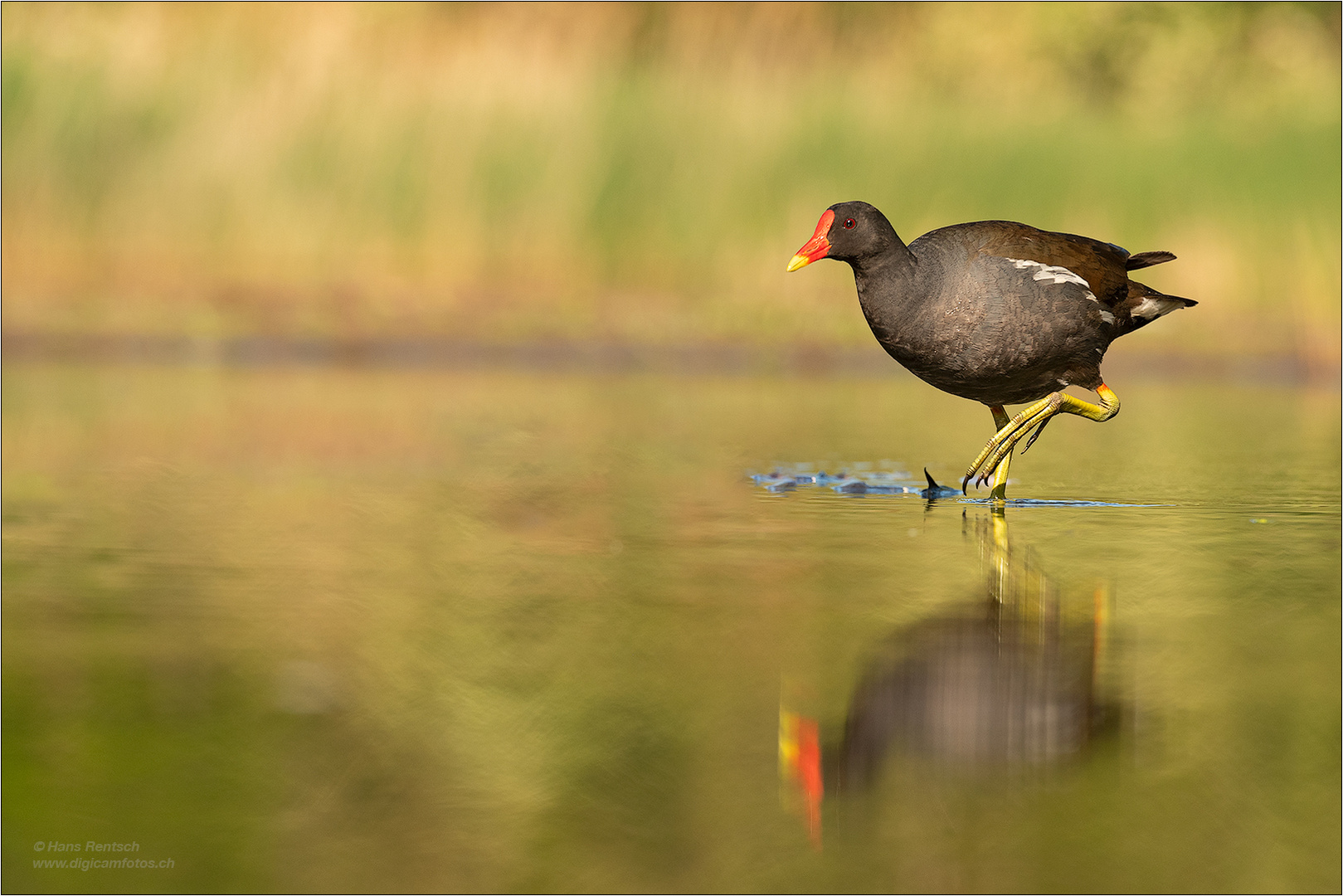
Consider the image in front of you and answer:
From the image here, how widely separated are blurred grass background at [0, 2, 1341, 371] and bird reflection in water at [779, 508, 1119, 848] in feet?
24.7

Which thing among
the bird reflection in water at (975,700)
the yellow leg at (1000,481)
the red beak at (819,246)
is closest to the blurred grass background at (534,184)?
the red beak at (819,246)

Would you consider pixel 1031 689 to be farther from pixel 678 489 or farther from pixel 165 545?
pixel 678 489

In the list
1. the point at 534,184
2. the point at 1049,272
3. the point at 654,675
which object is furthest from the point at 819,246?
the point at 534,184

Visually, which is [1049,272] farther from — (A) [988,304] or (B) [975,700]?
(B) [975,700]

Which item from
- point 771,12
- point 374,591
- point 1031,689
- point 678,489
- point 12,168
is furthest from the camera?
point 771,12

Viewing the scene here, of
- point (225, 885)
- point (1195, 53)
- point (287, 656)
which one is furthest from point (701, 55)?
point (225, 885)

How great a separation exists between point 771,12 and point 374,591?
10195 millimetres

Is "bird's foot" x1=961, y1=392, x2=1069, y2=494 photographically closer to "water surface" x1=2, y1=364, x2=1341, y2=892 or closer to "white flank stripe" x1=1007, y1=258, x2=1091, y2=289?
"water surface" x1=2, y1=364, x2=1341, y2=892

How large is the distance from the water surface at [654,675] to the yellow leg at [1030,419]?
0.72 feet

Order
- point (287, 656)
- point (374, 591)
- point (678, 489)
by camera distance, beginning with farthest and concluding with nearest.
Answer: point (678, 489), point (374, 591), point (287, 656)

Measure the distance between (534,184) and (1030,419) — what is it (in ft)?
19.6

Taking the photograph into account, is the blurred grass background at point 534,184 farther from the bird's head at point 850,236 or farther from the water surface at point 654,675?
the bird's head at point 850,236

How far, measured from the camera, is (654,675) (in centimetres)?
307

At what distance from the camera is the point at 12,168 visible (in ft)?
34.3
